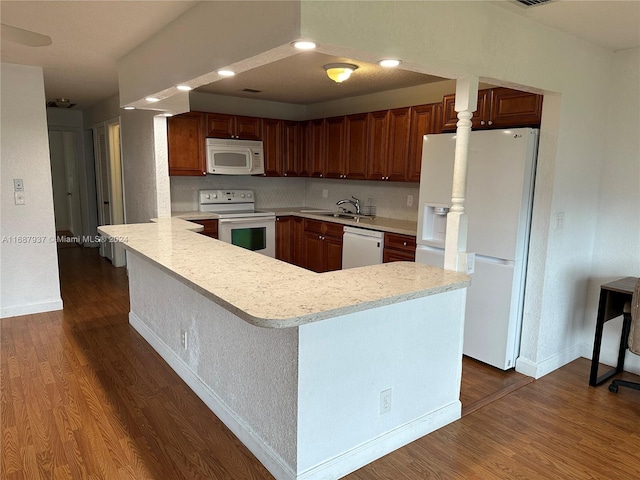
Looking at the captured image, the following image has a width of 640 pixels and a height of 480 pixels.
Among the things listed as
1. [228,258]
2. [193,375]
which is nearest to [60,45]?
[228,258]

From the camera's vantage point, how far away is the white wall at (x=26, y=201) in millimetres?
3893

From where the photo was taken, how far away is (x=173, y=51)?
2582mm

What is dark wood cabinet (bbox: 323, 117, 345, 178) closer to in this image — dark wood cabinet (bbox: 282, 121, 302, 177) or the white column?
dark wood cabinet (bbox: 282, 121, 302, 177)

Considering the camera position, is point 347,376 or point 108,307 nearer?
point 347,376

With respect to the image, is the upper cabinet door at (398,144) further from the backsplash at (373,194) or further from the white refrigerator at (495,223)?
the white refrigerator at (495,223)

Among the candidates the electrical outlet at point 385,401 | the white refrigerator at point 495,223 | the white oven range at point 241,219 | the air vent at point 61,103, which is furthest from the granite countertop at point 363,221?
the air vent at point 61,103

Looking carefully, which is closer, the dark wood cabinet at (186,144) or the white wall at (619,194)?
the white wall at (619,194)

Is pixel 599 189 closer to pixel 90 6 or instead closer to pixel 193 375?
pixel 193 375

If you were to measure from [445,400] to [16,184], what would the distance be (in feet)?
13.1

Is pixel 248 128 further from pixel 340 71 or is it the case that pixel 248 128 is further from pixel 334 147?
pixel 340 71

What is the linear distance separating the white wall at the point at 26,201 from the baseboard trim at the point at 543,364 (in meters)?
4.20

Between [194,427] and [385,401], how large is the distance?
107 centimetres

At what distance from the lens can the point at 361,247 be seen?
4.46 meters

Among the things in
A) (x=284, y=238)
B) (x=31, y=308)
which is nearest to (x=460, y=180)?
(x=284, y=238)
